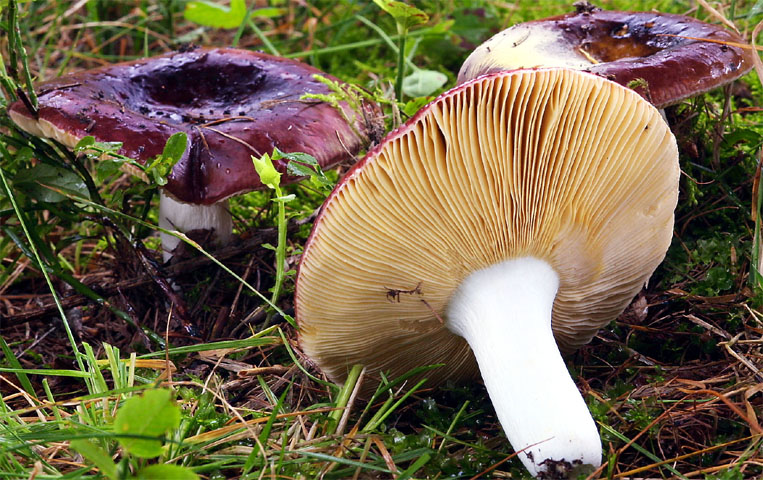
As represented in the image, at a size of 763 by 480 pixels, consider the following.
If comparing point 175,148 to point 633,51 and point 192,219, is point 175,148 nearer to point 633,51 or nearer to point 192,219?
point 192,219

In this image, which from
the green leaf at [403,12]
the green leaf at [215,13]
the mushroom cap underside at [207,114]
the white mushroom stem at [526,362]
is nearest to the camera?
the white mushroom stem at [526,362]

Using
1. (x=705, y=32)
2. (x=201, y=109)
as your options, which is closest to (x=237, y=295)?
(x=201, y=109)

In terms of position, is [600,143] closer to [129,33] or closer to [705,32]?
[705,32]

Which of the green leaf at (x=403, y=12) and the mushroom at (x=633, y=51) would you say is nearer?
the mushroom at (x=633, y=51)

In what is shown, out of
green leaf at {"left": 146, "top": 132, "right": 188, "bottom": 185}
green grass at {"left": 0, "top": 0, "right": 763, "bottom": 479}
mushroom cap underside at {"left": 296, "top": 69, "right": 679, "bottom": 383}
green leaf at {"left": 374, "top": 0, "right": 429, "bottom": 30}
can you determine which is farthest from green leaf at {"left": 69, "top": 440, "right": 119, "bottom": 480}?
green leaf at {"left": 374, "top": 0, "right": 429, "bottom": 30}

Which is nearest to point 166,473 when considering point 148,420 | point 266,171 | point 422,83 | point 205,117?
point 148,420

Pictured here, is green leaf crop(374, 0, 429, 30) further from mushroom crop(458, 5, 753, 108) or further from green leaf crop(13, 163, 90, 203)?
green leaf crop(13, 163, 90, 203)

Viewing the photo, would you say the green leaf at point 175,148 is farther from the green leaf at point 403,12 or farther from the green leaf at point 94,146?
the green leaf at point 403,12

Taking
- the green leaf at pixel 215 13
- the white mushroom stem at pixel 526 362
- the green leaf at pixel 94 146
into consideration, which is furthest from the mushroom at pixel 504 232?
the green leaf at pixel 215 13
